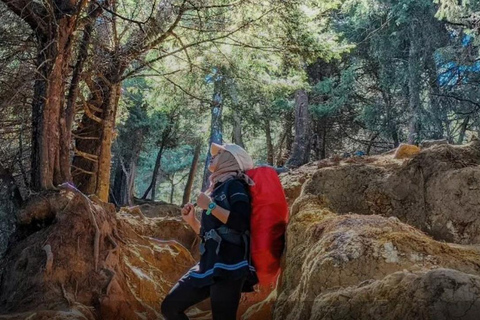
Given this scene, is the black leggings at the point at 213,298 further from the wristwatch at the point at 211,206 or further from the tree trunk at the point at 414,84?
the tree trunk at the point at 414,84

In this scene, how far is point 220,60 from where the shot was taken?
1016 cm

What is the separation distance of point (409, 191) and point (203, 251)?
2644mm

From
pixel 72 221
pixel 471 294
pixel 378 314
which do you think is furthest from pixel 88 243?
pixel 471 294

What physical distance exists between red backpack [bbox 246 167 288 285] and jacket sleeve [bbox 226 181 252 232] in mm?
149

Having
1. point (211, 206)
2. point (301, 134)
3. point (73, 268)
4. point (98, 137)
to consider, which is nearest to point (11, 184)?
point (98, 137)

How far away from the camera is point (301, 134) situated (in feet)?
50.5

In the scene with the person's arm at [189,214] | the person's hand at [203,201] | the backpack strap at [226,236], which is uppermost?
the person's hand at [203,201]

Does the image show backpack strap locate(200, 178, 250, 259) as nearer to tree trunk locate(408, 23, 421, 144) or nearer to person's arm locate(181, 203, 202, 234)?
person's arm locate(181, 203, 202, 234)

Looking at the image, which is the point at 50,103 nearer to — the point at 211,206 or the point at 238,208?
the point at 211,206

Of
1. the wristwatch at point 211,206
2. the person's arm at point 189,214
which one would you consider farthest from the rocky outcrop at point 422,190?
the wristwatch at point 211,206

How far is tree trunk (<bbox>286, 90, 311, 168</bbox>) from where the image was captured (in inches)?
592

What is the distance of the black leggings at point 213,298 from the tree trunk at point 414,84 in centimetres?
1354

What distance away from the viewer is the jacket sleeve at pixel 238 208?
13.2ft

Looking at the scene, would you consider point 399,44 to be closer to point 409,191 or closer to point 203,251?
point 409,191
